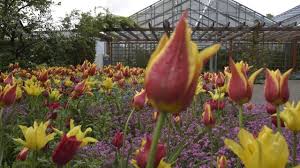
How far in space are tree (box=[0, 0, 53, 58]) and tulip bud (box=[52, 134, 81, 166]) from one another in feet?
30.6

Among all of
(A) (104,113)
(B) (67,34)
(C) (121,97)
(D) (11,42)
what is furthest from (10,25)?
(A) (104,113)

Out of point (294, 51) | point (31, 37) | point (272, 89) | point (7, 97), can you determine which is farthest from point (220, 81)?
point (294, 51)

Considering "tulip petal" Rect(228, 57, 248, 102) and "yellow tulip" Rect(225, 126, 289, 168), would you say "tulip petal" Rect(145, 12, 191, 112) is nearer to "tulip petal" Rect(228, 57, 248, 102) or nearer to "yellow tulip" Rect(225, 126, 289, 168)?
"yellow tulip" Rect(225, 126, 289, 168)

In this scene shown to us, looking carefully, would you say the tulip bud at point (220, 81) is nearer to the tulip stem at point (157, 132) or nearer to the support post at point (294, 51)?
the tulip stem at point (157, 132)

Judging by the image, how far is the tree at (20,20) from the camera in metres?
10.4

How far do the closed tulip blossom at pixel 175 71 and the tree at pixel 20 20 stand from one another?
388 inches

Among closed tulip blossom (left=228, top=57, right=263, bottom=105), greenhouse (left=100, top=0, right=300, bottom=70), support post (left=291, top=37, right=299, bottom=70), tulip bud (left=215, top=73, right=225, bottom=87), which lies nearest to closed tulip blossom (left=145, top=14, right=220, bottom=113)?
closed tulip blossom (left=228, top=57, right=263, bottom=105)

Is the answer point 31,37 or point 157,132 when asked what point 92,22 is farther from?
point 157,132

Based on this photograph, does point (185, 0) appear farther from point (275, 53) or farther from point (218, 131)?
point (218, 131)

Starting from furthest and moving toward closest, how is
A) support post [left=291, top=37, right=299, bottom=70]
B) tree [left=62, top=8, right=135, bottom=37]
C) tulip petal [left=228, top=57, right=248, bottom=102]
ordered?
support post [left=291, top=37, right=299, bottom=70], tree [left=62, top=8, right=135, bottom=37], tulip petal [left=228, top=57, right=248, bottom=102]

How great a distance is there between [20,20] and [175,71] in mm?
10362

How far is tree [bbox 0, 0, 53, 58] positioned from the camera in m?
10.4

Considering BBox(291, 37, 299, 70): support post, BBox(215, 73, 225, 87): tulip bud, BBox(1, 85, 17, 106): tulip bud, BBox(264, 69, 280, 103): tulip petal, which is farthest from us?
BBox(291, 37, 299, 70): support post

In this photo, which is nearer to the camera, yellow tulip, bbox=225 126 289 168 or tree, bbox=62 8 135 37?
yellow tulip, bbox=225 126 289 168
